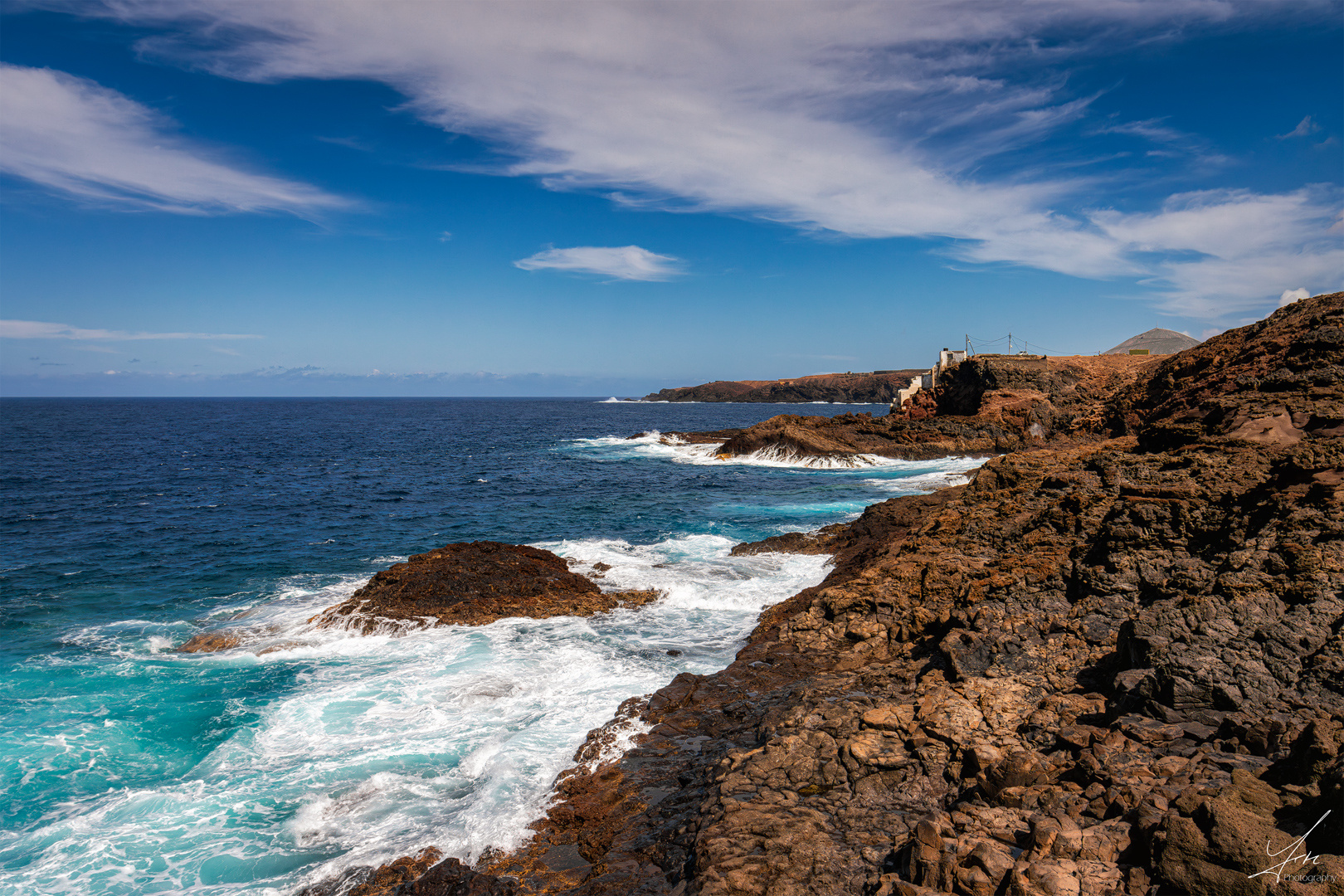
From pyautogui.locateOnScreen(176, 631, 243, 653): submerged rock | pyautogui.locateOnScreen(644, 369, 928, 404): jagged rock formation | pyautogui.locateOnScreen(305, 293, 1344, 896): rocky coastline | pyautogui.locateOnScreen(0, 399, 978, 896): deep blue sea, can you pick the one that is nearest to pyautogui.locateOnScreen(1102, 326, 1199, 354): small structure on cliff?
pyautogui.locateOnScreen(0, 399, 978, 896): deep blue sea

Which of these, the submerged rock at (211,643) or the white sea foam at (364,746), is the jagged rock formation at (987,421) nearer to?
the white sea foam at (364,746)

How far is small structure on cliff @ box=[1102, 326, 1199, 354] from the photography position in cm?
5103

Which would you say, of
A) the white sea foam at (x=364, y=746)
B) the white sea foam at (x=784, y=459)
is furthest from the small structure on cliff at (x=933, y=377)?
the white sea foam at (x=364, y=746)

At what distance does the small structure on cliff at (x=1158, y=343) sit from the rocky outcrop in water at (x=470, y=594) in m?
53.5

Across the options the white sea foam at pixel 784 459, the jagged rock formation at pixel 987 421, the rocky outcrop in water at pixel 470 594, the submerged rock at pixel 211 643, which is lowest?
the submerged rock at pixel 211 643

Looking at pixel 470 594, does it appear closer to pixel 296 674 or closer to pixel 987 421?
pixel 296 674

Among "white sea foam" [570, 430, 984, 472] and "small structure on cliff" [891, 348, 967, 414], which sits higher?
"small structure on cliff" [891, 348, 967, 414]

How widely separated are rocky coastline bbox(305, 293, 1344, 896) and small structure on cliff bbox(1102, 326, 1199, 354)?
48679 mm

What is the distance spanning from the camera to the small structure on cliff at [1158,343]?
5103 cm

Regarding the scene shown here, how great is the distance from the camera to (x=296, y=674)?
12.7m

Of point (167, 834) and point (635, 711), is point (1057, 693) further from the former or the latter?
point (167, 834)

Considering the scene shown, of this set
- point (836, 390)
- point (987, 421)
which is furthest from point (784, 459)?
point (836, 390)

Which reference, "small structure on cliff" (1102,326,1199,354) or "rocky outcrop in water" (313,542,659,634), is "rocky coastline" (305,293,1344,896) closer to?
"rocky outcrop in water" (313,542,659,634)

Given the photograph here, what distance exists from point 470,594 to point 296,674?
12.8 ft
